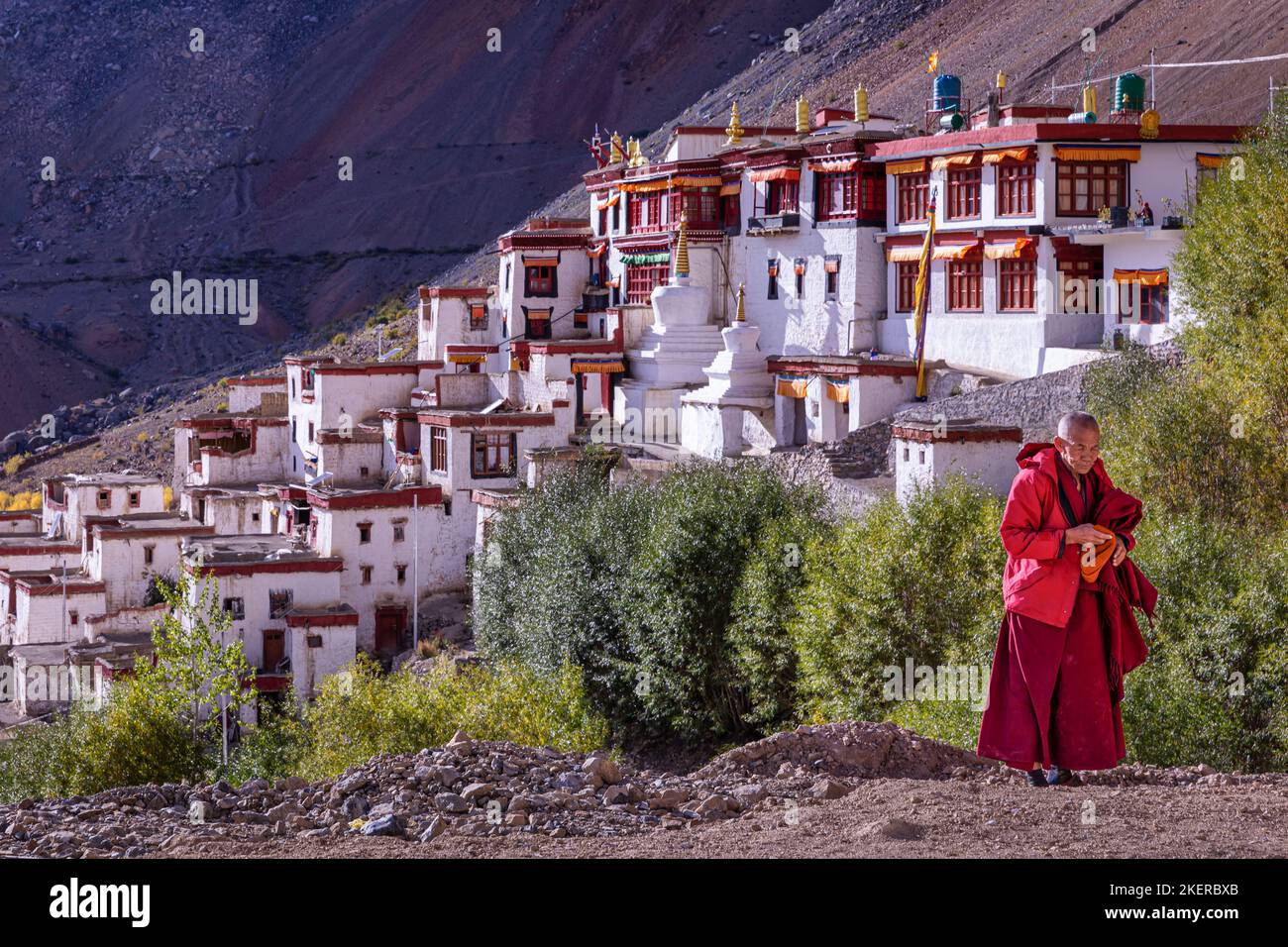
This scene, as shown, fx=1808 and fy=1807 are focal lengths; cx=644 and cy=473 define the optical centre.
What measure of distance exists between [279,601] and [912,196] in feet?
51.1

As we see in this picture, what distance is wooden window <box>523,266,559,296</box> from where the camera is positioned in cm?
4638

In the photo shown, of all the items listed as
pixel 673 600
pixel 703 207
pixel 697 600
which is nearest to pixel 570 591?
pixel 673 600

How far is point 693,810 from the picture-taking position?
450 inches

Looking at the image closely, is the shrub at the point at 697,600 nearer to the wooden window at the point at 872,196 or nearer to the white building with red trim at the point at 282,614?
the white building with red trim at the point at 282,614

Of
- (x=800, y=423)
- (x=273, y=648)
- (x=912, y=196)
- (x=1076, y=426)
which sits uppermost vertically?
(x=912, y=196)

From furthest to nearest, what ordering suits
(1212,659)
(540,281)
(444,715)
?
(540,281) < (444,715) < (1212,659)

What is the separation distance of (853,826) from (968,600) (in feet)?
41.2

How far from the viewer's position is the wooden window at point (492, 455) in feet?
128

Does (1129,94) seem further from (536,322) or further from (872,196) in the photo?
(536,322)

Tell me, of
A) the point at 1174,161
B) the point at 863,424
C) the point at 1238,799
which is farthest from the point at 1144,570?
the point at 1174,161

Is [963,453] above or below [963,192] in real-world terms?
below

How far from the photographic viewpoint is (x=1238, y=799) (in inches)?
429

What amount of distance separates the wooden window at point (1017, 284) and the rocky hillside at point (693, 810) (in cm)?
2248

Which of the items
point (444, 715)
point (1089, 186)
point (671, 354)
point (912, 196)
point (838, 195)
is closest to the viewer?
point (444, 715)
